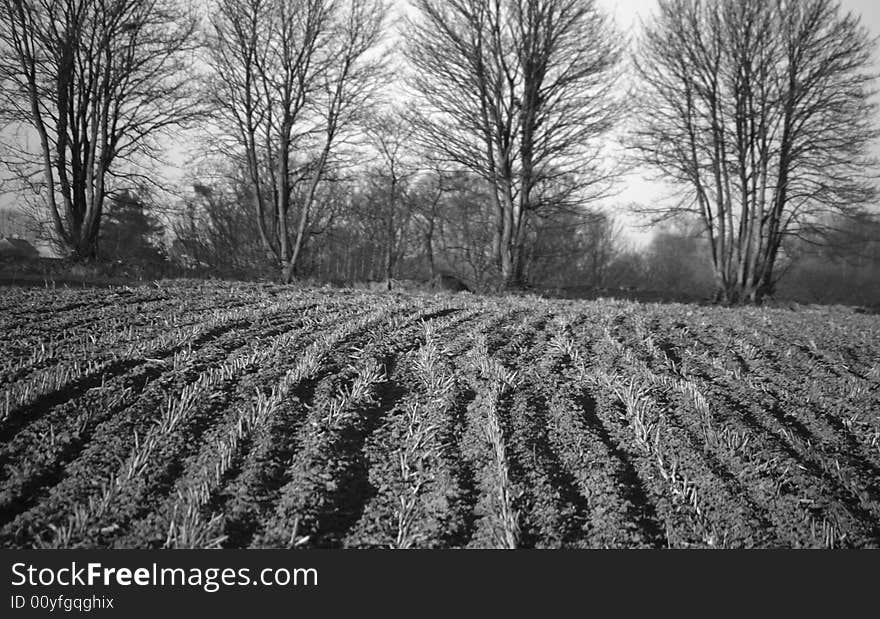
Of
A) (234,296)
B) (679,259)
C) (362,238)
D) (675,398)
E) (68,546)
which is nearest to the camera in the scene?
(68,546)

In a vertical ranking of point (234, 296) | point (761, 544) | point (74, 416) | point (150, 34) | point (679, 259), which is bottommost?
point (761, 544)

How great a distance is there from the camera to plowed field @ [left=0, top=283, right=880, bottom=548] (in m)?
1.80

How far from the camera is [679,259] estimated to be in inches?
1357

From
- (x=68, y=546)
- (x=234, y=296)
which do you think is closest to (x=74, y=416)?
(x=68, y=546)

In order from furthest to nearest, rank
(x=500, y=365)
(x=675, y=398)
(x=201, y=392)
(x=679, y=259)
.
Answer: (x=679, y=259), (x=500, y=365), (x=675, y=398), (x=201, y=392)

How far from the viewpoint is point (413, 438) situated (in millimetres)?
2352

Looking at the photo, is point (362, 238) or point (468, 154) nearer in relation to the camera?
point (468, 154)

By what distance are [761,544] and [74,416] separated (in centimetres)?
297

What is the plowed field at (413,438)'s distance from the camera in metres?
1.80

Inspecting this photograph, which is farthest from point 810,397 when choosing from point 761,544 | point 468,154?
point 468,154

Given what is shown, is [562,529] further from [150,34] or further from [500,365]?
[150,34]

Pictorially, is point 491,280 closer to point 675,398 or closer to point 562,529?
point 675,398

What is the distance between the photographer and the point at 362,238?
106 ft

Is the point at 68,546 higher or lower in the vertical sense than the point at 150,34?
lower
